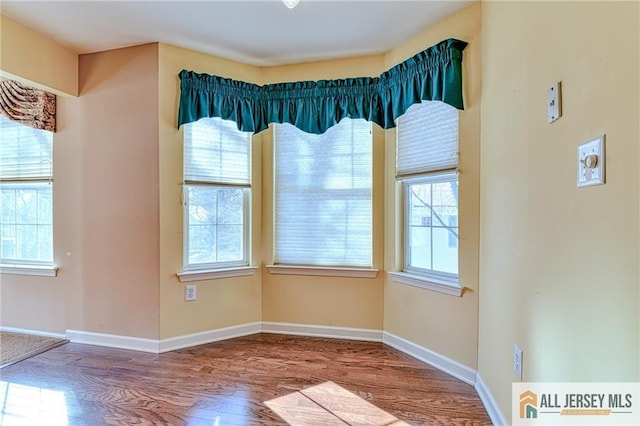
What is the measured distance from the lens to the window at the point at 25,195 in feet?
10.5

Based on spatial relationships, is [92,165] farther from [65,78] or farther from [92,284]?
[92,284]

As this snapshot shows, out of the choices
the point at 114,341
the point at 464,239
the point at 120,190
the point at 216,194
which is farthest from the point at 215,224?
the point at 464,239

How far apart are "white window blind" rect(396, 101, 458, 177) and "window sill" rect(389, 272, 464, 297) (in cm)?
78

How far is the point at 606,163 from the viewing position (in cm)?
94

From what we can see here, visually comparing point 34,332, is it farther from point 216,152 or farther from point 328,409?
point 328,409

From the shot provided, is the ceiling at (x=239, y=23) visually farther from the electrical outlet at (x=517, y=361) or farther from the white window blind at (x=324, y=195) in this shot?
the electrical outlet at (x=517, y=361)

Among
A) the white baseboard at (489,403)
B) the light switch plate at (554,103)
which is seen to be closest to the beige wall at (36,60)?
the light switch plate at (554,103)

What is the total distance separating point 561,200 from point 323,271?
216 cm

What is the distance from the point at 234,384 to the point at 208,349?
67 centimetres

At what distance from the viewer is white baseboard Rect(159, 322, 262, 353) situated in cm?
285

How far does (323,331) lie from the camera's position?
10.4ft

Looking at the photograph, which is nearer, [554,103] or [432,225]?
[554,103]

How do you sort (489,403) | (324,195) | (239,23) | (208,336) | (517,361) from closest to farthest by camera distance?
(517,361)
(489,403)
(239,23)
(208,336)
(324,195)

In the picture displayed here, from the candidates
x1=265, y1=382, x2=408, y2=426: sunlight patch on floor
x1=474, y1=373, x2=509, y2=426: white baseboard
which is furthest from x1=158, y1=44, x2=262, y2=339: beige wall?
x1=474, y1=373, x2=509, y2=426: white baseboard
